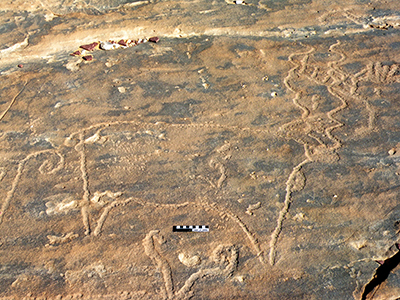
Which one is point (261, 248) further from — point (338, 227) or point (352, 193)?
point (352, 193)

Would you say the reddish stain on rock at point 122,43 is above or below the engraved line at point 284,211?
A: above

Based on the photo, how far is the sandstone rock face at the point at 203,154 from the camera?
2.69 meters

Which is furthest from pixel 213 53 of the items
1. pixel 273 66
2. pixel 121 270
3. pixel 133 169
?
pixel 121 270

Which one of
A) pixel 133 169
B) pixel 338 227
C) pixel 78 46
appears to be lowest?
pixel 338 227

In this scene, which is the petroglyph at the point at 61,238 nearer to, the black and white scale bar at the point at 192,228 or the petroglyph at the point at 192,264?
the petroglyph at the point at 192,264

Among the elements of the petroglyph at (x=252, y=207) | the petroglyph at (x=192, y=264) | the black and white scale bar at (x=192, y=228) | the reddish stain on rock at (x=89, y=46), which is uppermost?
the reddish stain on rock at (x=89, y=46)

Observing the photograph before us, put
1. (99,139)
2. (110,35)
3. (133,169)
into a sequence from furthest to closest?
(110,35) < (99,139) < (133,169)

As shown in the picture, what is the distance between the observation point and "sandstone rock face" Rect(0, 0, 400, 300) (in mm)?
2686

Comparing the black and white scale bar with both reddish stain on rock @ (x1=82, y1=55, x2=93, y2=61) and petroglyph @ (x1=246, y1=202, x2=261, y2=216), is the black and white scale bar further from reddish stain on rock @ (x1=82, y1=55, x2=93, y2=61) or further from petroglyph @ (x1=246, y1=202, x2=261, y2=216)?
reddish stain on rock @ (x1=82, y1=55, x2=93, y2=61)

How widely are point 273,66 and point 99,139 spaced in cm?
185

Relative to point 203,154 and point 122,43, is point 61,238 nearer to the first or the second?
point 203,154

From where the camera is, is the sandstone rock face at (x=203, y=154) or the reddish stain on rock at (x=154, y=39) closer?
the sandstone rock face at (x=203, y=154)

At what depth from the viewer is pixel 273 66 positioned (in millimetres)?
4402

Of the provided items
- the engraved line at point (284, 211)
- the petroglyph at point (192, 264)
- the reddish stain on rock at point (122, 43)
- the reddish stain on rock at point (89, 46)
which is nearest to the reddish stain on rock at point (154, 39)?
the reddish stain on rock at point (122, 43)
